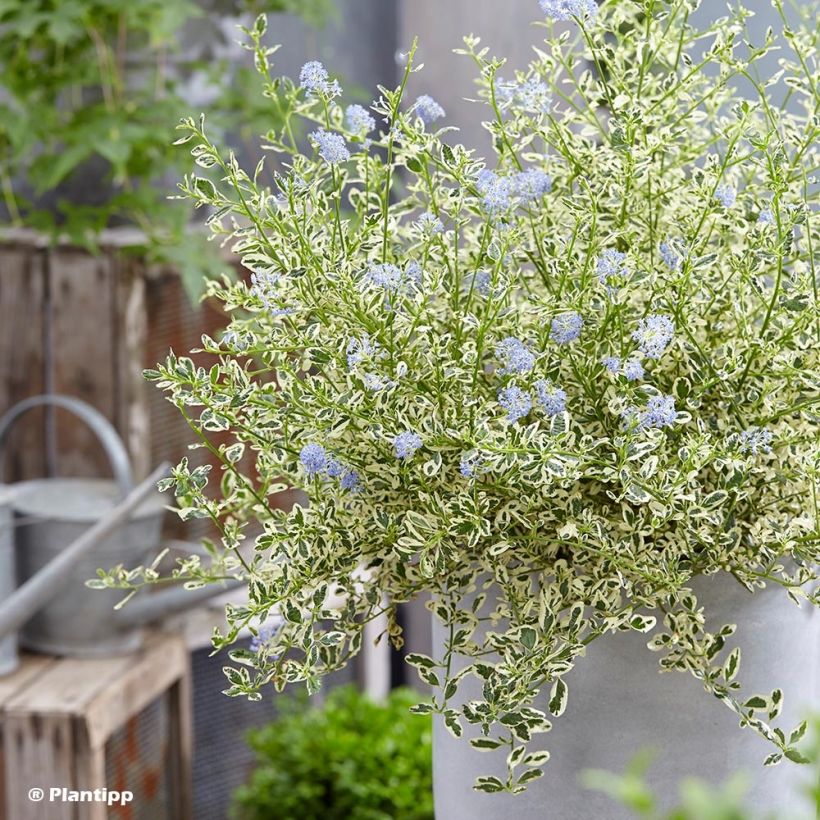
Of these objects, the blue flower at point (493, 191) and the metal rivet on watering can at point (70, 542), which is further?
the metal rivet on watering can at point (70, 542)

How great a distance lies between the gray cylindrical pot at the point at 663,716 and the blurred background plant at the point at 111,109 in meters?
0.86

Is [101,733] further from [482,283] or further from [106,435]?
[482,283]

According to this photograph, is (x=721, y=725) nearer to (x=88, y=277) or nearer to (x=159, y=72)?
(x=88, y=277)

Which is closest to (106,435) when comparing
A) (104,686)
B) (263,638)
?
(104,686)

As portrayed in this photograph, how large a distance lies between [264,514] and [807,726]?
31cm

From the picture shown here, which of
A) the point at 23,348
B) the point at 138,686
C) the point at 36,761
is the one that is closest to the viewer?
the point at 36,761

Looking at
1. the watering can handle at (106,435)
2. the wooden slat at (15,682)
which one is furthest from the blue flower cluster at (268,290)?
the wooden slat at (15,682)

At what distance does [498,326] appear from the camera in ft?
1.92

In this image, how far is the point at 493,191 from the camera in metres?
0.55

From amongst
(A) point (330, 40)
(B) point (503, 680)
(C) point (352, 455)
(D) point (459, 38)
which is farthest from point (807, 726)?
(A) point (330, 40)

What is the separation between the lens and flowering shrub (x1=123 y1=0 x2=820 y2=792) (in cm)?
54

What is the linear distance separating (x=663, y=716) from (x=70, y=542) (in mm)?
937

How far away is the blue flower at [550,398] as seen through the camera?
1.76 ft

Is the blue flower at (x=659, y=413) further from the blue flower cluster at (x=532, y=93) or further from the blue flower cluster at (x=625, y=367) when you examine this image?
the blue flower cluster at (x=532, y=93)
